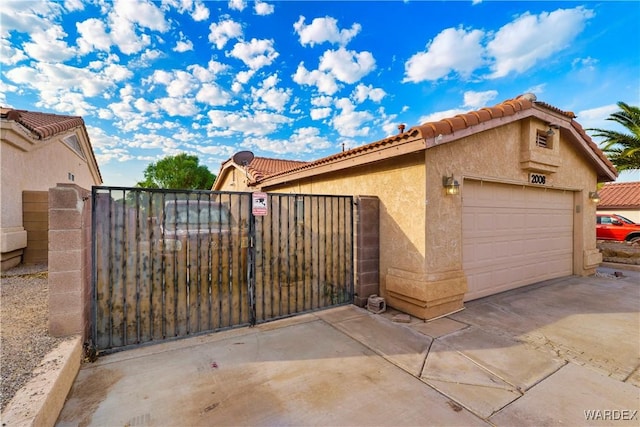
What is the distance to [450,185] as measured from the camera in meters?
4.52

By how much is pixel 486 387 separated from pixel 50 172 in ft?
38.4

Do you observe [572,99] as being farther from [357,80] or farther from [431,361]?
[431,361]

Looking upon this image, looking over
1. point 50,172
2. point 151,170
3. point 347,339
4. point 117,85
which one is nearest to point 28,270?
point 50,172

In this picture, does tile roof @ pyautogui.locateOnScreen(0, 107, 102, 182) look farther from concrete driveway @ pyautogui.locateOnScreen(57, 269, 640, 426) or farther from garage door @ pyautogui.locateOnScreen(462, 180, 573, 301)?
garage door @ pyautogui.locateOnScreen(462, 180, 573, 301)

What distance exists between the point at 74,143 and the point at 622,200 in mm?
30933

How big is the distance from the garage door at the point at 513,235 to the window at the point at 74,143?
43.2ft

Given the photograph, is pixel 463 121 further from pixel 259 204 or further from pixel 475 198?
pixel 259 204

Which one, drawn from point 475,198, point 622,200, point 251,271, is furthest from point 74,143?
point 622,200

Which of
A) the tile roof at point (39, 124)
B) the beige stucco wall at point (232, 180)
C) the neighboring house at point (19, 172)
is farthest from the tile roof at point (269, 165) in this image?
the neighboring house at point (19, 172)

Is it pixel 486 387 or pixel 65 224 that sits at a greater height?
pixel 65 224

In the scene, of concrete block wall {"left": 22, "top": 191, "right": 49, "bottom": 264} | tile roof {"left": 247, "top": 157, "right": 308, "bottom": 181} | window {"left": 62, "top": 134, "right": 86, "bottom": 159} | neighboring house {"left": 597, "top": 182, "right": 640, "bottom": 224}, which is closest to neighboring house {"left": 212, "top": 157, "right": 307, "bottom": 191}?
tile roof {"left": 247, "top": 157, "right": 308, "bottom": 181}

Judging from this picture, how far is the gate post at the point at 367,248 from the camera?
5027mm

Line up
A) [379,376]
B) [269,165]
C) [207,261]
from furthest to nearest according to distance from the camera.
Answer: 1. [269,165]
2. [207,261]
3. [379,376]

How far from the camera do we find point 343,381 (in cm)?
270
